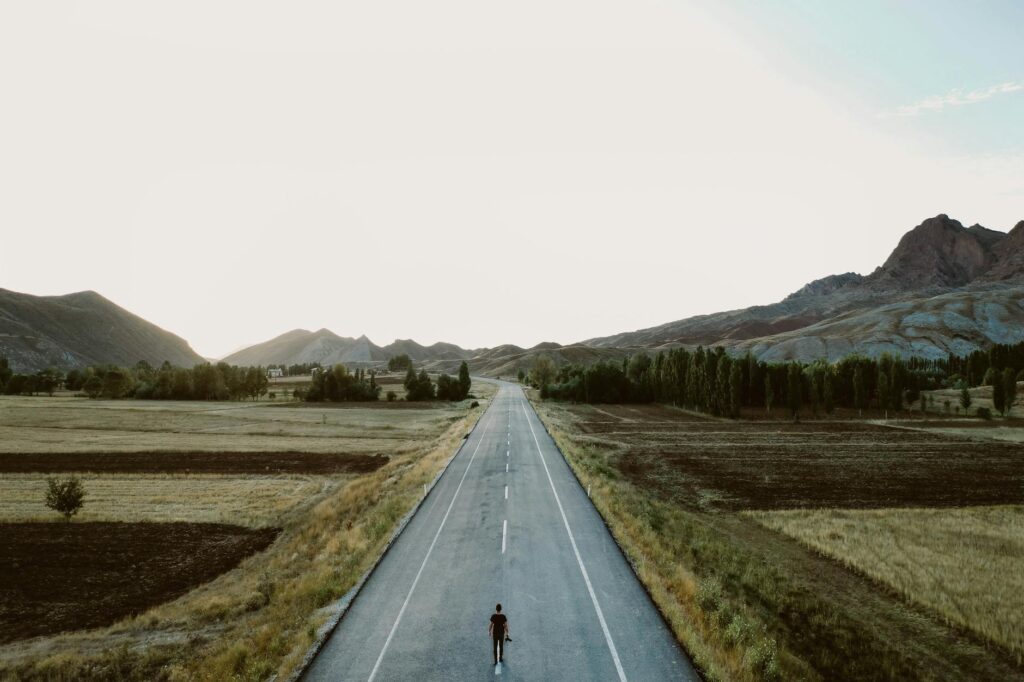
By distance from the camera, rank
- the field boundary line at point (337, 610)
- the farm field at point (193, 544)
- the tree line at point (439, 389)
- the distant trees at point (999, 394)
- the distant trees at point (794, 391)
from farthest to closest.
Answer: the tree line at point (439, 389), the distant trees at point (999, 394), the distant trees at point (794, 391), the farm field at point (193, 544), the field boundary line at point (337, 610)

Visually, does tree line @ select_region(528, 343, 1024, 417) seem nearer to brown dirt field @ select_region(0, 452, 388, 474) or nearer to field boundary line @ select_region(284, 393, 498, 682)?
brown dirt field @ select_region(0, 452, 388, 474)

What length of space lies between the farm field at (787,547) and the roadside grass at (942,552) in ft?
1.06

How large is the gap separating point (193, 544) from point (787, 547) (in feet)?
94.7

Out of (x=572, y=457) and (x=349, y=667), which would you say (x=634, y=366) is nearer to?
(x=572, y=457)

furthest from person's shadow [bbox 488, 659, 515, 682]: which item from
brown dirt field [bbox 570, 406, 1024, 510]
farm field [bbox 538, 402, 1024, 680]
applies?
brown dirt field [bbox 570, 406, 1024, 510]

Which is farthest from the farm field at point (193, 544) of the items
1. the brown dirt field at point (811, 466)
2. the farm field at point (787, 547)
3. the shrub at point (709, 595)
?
the brown dirt field at point (811, 466)

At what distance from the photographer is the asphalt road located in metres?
14.2

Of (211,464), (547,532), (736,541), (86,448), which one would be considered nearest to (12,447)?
(86,448)

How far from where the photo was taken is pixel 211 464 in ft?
163

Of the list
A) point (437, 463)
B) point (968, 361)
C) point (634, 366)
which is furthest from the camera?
point (968, 361)

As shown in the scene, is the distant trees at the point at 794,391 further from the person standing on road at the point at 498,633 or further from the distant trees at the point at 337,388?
the distant trees at the point at 337,388

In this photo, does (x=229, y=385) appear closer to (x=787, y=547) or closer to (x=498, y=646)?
(x=787, y=547)

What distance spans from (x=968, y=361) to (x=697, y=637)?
19106 centimetres

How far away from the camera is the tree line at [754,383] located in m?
94.2
